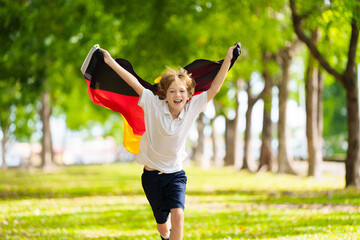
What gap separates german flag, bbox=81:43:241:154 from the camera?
6.09m

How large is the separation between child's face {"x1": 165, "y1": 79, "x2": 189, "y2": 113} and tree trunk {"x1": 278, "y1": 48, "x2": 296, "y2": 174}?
1950 centimetres

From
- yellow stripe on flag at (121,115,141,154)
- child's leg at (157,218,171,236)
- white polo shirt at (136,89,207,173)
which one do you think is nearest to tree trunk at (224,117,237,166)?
yellow stripe on flag at (121,115,141,154)

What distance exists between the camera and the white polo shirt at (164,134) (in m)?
5.21

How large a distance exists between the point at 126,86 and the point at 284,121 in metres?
19.1

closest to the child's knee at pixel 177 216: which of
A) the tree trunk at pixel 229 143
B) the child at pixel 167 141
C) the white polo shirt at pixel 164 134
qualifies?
the child at pixel 167 141

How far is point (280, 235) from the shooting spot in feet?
24.7

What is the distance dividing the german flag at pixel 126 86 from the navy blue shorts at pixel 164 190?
45.4 inches

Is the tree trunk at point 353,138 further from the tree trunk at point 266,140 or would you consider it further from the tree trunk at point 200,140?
the tree trunk at point 200,140

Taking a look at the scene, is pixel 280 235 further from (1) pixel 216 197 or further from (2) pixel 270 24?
(2) pixel 270 24

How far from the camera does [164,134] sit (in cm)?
520

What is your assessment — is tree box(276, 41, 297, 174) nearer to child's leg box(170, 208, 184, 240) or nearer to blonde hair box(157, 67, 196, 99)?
blonde hair box(157, 67, 196, 99)

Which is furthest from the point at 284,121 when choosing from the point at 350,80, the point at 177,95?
the point at 177,95

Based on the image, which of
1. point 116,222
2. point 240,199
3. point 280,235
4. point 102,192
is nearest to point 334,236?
point 280,235

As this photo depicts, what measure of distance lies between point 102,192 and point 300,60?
66.4 feet
